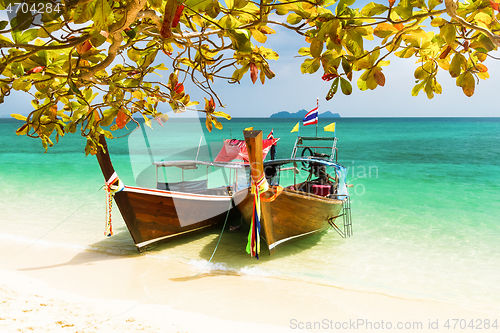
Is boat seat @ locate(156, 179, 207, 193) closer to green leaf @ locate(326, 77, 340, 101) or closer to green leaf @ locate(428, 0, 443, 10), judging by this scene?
green leaf @ locate(326, 77, 340, 101)

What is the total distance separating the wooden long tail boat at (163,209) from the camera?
5586mm

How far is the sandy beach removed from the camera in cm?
362

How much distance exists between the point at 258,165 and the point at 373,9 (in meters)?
3.54

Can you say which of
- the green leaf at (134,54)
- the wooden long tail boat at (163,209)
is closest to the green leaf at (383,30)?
the green leaf at (134,54)

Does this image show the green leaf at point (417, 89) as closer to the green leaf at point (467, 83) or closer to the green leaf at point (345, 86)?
the green leaf at point (467, 83)

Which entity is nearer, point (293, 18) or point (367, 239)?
point (293, 18)

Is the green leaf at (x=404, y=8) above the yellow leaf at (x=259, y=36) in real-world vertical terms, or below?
below

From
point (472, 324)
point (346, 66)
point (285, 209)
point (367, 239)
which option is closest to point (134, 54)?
point (346, 66)

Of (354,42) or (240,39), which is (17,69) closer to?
(240,39)

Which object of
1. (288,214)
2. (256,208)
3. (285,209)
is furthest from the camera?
(288,214)

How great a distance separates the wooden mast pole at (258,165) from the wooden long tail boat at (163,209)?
1.53 m

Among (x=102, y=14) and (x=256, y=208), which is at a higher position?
(x=102, y=14)

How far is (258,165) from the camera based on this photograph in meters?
4.73

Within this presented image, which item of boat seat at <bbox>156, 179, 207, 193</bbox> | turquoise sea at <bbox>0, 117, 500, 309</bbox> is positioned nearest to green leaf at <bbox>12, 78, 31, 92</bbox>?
turquoise sea at <bbox>0, 117, 500, 309</bbox>
